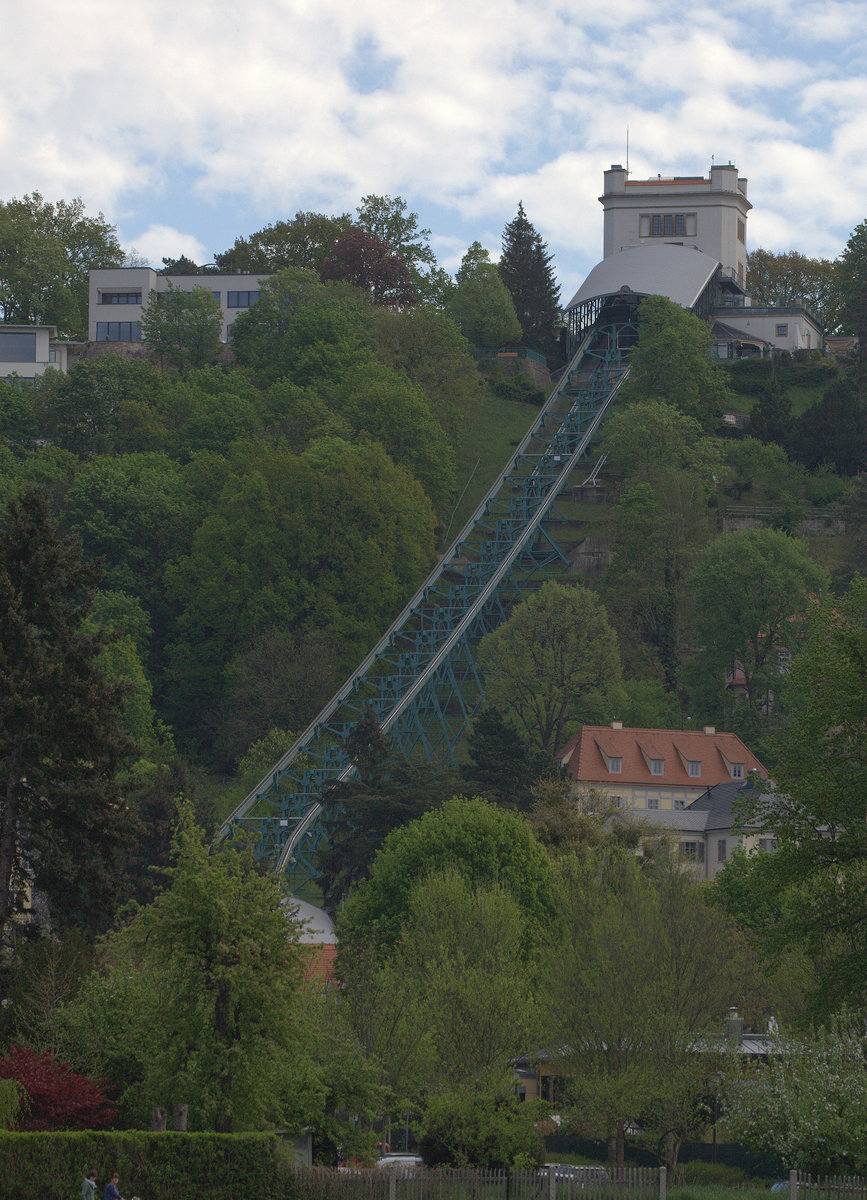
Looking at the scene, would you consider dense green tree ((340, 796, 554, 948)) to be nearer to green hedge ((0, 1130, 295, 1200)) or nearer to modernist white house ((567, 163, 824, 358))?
green hedge ((0, 1130, 295, 1200))

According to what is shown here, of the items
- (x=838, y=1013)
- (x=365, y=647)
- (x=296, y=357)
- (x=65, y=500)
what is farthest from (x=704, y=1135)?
(x=296, y=357)

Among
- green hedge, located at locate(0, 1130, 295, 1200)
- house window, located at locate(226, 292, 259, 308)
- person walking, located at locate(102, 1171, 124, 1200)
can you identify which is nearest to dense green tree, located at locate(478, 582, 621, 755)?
green hedge, located at locate(0, 1130, 295, 1200)

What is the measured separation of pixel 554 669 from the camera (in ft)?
273

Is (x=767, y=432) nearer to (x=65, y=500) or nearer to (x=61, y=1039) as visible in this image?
(x=65, y=500)

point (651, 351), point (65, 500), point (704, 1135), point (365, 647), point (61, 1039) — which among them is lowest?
point (704, 1135)

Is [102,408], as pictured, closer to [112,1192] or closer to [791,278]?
[791,278]

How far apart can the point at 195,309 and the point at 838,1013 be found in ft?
316

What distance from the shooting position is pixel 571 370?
12500 centimetres

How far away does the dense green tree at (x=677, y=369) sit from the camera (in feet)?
358

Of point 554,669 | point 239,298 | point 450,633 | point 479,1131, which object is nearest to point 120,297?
point 239,298

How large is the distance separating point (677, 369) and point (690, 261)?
76.0 feet

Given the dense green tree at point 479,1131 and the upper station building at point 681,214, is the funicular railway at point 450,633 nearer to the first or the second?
the upper station building at point 681,214

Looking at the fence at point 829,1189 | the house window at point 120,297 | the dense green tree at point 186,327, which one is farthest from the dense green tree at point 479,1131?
the house window at point 120,297

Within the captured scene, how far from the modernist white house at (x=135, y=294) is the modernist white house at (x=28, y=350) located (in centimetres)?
514
